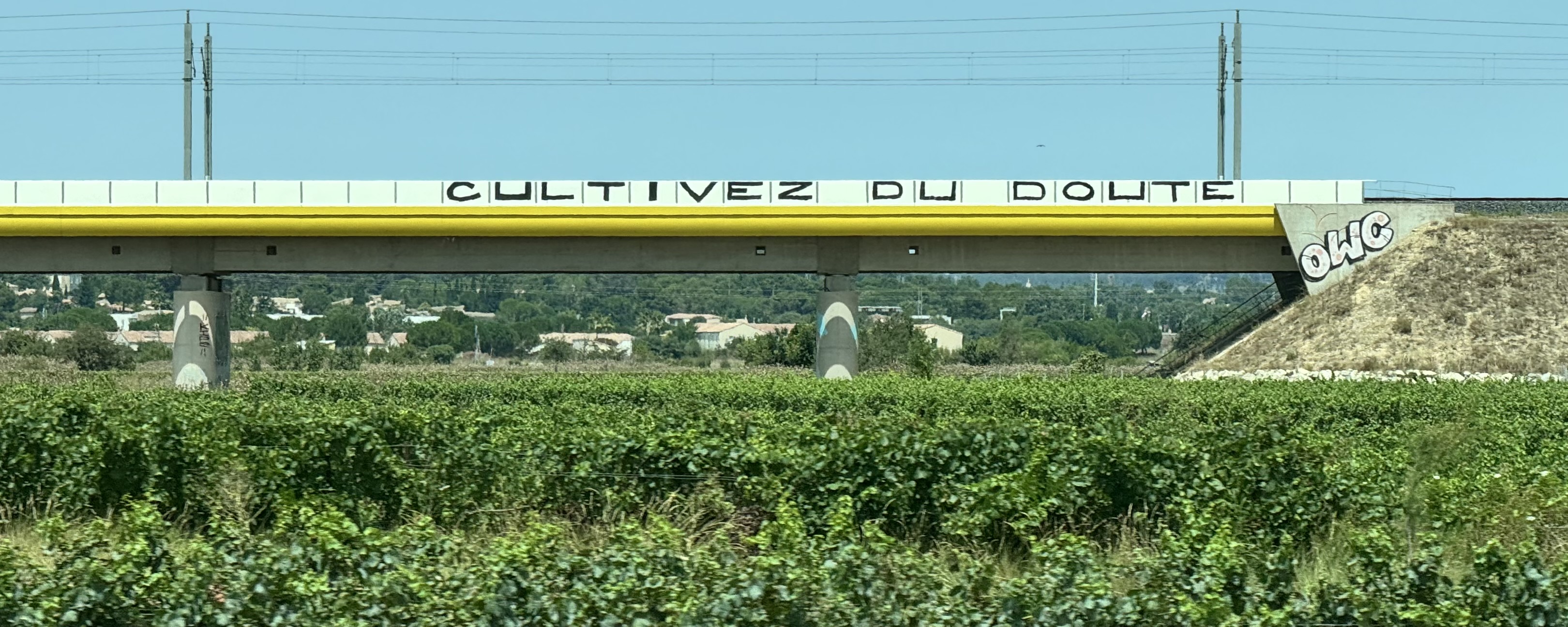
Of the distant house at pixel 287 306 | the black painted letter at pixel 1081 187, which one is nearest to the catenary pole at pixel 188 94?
the black painted letter at pixel 1081 187

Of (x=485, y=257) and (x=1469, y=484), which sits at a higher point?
(x=485, y=257)

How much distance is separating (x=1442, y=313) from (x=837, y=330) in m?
15.1

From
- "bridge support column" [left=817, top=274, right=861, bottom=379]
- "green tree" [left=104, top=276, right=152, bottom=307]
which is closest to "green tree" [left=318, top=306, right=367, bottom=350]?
"green tree" [left=104, top=276, right=152, bottom=307]

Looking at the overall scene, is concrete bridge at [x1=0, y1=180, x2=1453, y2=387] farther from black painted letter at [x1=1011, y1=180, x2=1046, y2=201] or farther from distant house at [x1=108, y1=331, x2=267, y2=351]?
distant house at [x1=108, y1=331, x2=267, y2=351]

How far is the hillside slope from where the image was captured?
127 feet

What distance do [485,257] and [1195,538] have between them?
32.0 meters

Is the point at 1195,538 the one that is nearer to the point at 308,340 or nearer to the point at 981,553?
the point at 981,553

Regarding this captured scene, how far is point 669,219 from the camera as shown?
4034 cm

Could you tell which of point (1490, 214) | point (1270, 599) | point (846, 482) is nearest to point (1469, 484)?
point (1270, 599)

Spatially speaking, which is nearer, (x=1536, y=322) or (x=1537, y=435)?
(x=1537, y=435)

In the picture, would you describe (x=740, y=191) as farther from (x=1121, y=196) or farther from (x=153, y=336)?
(x=153, y=336)

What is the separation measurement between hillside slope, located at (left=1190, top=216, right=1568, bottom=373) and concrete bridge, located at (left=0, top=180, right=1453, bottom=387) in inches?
70.9

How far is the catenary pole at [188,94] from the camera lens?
4541 centimetres

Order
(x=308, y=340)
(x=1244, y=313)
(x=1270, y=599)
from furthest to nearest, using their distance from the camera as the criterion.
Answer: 1. (x=308, y=340)
2. (x=1244, y=313)
3. (x=1270, y=599)
